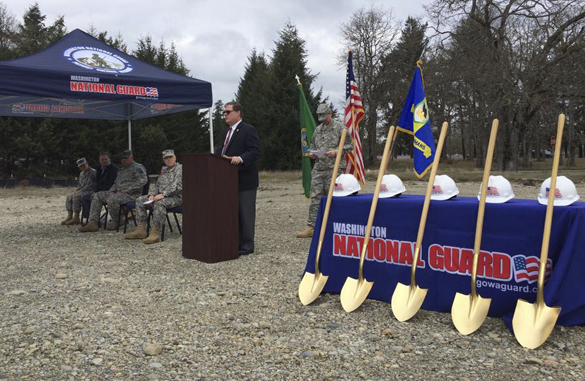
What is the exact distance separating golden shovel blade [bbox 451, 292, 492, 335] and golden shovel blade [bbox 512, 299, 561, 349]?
0.67 ft

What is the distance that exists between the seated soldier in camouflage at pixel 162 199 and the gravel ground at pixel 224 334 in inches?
62.7

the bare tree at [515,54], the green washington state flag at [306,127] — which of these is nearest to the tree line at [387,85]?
the bare tree at [515,54]

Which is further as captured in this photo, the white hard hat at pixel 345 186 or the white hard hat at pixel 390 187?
the white hard hat at pixel 345 186

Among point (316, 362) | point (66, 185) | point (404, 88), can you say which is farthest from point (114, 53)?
point (404, 88)

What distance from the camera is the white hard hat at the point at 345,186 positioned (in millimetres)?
4473

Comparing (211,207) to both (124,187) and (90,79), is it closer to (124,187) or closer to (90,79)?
(90,79)

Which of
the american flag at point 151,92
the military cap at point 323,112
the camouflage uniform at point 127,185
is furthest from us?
the camouflage uniform at point 127,185

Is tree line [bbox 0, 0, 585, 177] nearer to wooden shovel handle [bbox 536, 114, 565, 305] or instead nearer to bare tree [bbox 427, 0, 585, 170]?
bare tree [bbox 427, 0, 585, 170]

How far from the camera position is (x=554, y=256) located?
10.8 ft

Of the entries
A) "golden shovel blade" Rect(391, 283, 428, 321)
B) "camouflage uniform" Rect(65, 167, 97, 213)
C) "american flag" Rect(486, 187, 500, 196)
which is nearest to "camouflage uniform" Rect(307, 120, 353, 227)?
"golden shovel blade" Rect(391, 283, 428, 321)

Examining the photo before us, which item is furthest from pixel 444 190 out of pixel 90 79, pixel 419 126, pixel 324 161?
pixel 90 79

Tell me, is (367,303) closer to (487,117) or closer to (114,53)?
(114,53)

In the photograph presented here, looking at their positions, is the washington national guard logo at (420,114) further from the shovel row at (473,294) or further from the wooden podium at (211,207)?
the wooden podium at (211,207)

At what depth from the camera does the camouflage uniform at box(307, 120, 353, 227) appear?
7.05 meters
